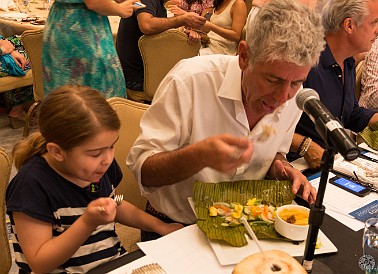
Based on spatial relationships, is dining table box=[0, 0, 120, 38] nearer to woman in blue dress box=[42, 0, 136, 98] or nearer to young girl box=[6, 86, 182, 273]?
woman in blue dress box=[42, 0, 136, 98]

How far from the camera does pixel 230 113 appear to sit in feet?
5.05

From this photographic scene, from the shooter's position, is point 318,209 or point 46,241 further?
point 46,241

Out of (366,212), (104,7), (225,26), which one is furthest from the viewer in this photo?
(225,26)

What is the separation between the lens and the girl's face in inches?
50.4

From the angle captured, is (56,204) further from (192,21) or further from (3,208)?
(192,21)

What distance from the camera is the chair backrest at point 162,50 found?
9.92ft

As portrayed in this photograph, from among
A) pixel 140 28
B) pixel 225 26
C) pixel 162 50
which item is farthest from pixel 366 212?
pixel 225 26

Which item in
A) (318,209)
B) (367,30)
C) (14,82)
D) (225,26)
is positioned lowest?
(14,82)

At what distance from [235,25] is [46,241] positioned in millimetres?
2861

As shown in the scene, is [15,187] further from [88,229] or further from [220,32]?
[220,32]

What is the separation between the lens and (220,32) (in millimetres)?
3768

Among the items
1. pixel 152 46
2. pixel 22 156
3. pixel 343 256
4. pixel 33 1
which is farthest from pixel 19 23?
pixel 343 256

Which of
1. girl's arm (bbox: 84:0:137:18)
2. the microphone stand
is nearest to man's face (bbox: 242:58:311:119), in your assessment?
the microphone stand

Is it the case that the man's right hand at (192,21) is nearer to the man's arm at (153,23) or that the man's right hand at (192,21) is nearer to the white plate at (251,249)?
the man's arm at (153,23)
